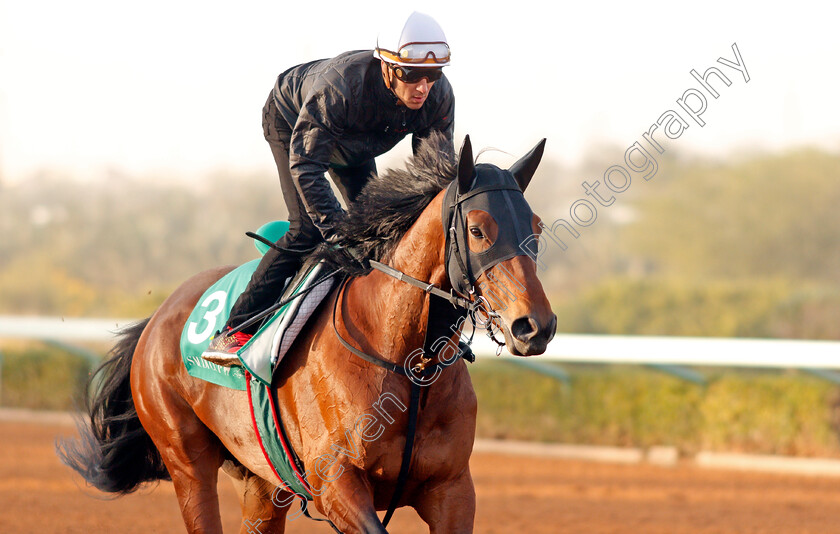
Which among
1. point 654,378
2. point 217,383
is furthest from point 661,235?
point 217,383

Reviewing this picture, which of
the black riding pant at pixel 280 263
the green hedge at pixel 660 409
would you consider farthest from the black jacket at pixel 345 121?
the green hedge at pixel 660 409

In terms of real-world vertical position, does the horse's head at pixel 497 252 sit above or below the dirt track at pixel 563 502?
above

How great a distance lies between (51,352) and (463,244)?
372 inches

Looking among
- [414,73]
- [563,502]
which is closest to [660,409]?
[563,502]

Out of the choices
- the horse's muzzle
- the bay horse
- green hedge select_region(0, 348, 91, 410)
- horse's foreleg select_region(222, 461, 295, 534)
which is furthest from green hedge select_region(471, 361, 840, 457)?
the horse's muzzle

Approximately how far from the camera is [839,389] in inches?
321

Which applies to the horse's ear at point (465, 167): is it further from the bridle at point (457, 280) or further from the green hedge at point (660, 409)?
the green hedge at point (660, 409)

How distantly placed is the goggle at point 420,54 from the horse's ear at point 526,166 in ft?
1.80

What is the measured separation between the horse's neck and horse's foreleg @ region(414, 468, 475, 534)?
469 mm

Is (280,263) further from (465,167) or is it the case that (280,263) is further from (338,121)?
(465,167)

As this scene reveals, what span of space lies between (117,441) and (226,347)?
1.37 m

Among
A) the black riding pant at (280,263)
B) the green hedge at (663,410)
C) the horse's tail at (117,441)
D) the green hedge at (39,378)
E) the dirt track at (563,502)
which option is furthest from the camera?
the green hedge at (39,378)

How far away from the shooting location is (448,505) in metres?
3.21

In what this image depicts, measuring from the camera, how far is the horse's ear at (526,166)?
122 inches
